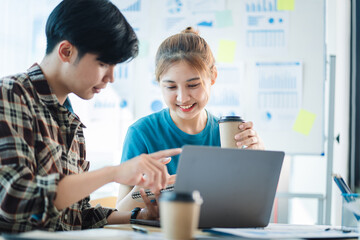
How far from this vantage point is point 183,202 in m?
0.67

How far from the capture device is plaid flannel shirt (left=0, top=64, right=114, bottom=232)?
35.9 inches

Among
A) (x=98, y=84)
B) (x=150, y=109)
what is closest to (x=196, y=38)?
(x=98, y=84)

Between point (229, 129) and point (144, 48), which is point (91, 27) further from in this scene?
point (144, 48)

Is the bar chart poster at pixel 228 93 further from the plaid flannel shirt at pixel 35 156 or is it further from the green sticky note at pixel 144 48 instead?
the plaid flannel shirt at pixel 35 156

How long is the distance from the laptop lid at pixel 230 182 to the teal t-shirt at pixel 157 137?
1.95 feet

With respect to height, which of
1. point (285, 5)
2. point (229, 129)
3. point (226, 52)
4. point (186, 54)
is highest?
point (285, 5)

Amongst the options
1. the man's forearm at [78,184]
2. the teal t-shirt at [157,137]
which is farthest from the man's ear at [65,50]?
the teal t-shirt at [157,137]

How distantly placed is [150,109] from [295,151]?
0.95 meters

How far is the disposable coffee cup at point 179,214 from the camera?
0.68m

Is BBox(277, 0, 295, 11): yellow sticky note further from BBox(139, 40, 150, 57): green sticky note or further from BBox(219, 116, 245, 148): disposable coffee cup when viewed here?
BBox(219, 116, 245, 148): disposable coffee cup

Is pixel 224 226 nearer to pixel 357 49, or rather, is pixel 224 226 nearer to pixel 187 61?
pixel 187 61

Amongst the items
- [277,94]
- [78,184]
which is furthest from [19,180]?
[277,94]

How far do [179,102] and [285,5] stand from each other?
1367 millimetres

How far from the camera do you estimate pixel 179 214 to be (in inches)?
26.8
